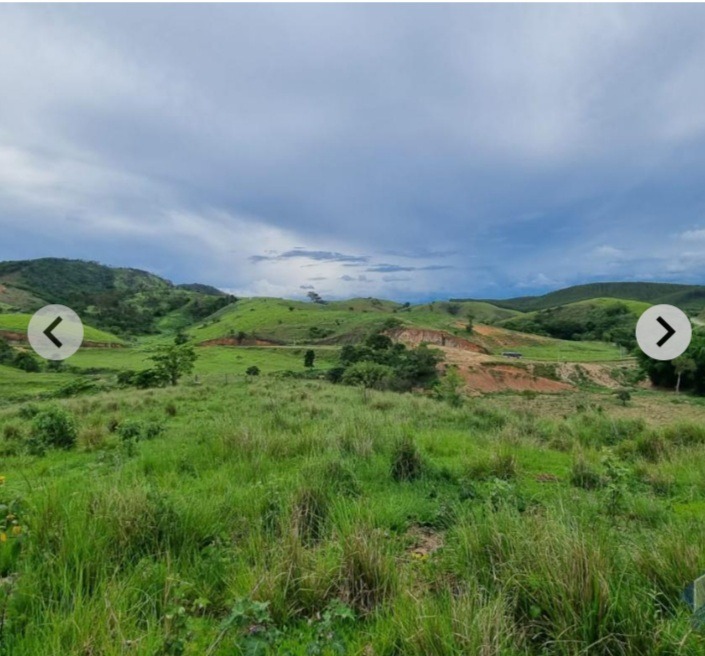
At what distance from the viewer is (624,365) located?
66.9 m

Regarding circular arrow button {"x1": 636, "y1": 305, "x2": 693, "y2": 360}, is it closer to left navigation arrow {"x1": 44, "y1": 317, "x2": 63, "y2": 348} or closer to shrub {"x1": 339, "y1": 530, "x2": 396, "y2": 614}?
shrub {"x1": 339, "y1": 530, "x2": 396, "y2": 614}

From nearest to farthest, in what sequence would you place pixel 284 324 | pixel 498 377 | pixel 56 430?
pixel 56 430
pixel 498 377
pixel 284 324

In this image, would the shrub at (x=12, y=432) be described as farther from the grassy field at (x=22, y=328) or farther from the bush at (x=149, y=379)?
the grassy field at (x=22, y=328)

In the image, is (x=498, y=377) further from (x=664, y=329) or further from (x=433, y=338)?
(x=664, y=329)

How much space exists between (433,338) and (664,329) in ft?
253

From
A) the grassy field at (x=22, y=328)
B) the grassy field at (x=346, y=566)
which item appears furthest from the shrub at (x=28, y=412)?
the grassy field at (x=22, y=328)

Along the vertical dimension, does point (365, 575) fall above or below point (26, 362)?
above

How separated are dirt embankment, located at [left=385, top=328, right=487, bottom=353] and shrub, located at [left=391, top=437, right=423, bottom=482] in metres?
76.8

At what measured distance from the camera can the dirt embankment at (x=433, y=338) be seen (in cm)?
8425

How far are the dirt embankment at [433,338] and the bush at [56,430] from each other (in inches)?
2939

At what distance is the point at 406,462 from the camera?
22.4 feet

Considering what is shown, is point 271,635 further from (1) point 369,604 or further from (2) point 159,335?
(2) point 159,335

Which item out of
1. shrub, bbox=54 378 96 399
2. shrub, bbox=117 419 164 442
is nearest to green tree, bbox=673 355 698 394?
shrub, bbox=117 419 164 442

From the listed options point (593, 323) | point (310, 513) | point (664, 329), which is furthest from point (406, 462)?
point (593, 323)
